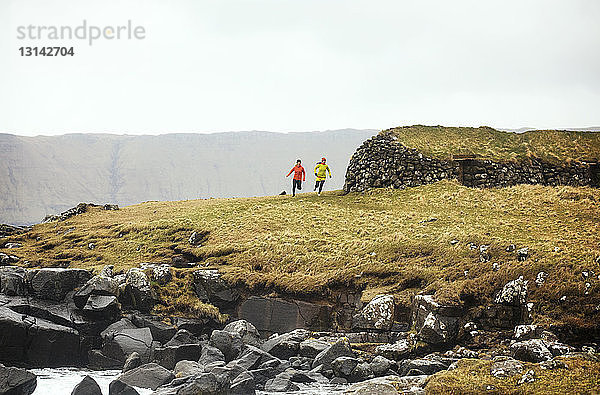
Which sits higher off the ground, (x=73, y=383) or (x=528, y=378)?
(x=528, y=378)

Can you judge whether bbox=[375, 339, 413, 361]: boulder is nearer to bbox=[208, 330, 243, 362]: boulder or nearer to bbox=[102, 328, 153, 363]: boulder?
bbox=[208, 330, 243, 362]: boulder

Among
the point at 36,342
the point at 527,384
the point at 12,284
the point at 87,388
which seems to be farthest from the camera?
the point at 12,284

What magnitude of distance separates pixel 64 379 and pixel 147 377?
3.91 meters

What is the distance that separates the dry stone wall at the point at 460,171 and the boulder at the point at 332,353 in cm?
2229

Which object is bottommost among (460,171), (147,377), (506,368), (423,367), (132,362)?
(132,362)

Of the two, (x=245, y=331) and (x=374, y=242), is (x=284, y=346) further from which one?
(x=374, y=242)

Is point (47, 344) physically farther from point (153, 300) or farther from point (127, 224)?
point (127, 224)

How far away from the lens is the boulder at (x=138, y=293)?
2619 cm

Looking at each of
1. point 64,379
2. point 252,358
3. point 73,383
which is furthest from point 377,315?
point 64,379

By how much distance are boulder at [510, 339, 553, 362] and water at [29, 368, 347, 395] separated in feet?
20.0

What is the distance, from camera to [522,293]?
21.8m

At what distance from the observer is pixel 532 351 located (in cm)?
1809

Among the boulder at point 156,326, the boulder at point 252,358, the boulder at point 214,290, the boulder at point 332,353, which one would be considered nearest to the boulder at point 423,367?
the boulder at point 332,353

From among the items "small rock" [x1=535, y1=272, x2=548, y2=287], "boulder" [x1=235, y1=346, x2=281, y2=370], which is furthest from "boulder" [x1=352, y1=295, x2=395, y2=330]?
"small rock" [x1=535, y1=272, x2=548, y2=287]
